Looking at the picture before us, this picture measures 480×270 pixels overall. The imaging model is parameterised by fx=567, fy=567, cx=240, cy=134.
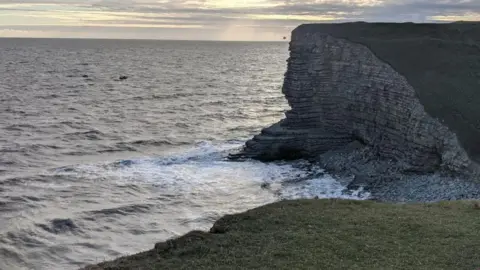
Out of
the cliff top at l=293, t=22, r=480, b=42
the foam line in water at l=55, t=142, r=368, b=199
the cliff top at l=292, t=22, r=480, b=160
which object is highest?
the cliff top at l=293, t=22, r=480, b=42

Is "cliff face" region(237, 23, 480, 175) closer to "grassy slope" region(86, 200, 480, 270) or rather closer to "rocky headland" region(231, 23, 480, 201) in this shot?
"rocky headland" region(231, 23, 480, 201)

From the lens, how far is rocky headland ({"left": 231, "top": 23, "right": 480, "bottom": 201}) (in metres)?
Answer: 32.7

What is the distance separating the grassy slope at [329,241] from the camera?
16547 millimetres

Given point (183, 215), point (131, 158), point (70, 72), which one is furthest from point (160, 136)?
point (70, 72)

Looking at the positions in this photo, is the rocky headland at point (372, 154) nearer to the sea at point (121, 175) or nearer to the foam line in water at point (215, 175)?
the foam line in water at point (215, 175)

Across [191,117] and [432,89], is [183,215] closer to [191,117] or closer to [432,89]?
[432,89]

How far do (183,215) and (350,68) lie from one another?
19.5m

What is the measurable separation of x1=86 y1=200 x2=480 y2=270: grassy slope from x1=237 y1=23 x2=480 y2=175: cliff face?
40.9 ft

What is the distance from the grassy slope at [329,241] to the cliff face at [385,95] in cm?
1247

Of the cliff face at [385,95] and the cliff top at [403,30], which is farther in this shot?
the cliff top at [403,30]

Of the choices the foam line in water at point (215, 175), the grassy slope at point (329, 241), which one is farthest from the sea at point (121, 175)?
the grassy slope at point (329, 241)

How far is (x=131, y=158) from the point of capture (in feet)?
144

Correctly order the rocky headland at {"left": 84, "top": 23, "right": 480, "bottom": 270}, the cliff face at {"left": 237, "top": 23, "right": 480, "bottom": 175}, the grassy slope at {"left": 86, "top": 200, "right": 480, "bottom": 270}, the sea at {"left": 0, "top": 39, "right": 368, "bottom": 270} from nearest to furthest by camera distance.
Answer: the grassy slope at {"left": 86, "top": 200, "right": 480, "bottom": 270} → the rocky headland at {"left": 84, "top": 23, "right": 480, "bottom": 270} → the sea at {"left": 0, "top": 39, "right": 368, "bottom": 270} → the cliff face at {"left": 237, "top": 23, "right": 480, "bottom": 175}

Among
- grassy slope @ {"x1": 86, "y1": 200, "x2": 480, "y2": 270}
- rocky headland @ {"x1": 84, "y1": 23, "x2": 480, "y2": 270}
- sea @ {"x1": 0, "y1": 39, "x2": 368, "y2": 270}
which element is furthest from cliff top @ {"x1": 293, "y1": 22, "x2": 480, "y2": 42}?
grassy slope @ {"x1": 86, "y1": 200, "x2": 480, "y2": 270}
